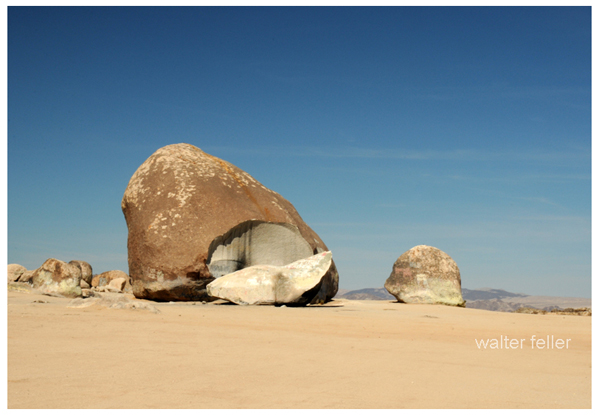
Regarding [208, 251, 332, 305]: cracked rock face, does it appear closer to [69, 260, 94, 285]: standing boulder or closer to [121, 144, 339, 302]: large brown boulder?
[121, 144, 339, 302]: large brown boulder

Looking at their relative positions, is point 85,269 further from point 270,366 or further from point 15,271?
point 270,366

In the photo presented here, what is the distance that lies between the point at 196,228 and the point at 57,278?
337 centimetres

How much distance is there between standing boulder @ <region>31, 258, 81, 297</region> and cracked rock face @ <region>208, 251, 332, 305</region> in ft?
12.2

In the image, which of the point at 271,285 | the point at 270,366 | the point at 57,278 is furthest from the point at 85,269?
the point at 270,366

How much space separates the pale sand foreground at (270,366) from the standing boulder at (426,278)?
19.0ft

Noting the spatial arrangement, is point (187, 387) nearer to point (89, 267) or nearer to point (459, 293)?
point (459, 293)

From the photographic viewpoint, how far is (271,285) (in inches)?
321

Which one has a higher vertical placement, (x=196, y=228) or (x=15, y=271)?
(x=196, y=228)

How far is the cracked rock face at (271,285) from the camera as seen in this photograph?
8094mm

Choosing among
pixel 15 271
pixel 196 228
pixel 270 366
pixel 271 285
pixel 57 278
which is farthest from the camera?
pixel 15 271

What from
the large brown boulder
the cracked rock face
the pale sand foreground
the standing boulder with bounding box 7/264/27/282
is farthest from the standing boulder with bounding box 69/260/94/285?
the pale sand foreground

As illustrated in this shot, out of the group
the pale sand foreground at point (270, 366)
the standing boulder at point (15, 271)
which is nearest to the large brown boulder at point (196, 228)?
the pale sand foreground at point (270, 366)

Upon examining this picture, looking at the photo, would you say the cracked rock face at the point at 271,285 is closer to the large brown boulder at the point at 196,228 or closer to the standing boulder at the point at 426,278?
the large brown boulder at the point at 196,228

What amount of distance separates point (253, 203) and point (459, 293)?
4.73m
